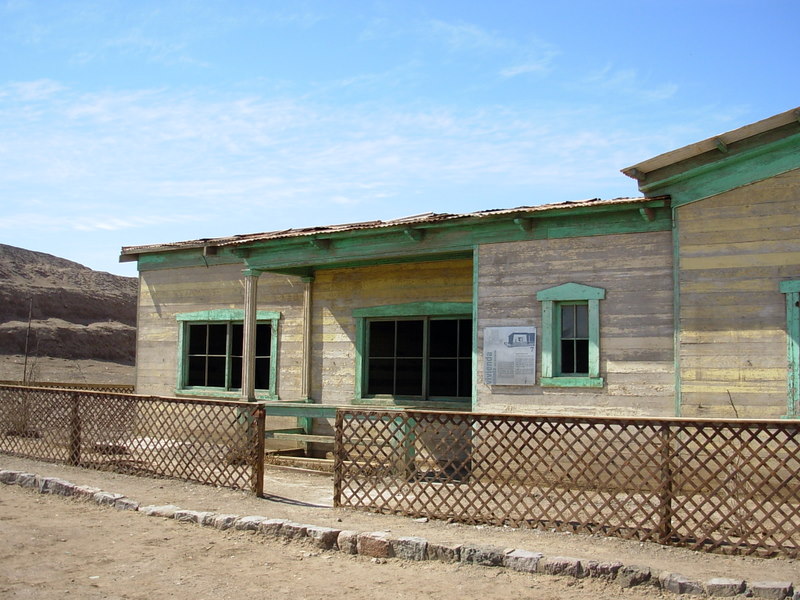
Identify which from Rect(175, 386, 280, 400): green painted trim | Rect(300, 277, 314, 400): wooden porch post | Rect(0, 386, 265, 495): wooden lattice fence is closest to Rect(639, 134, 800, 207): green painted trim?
Rect(0, 386, 265, 495): wooden lattice fence

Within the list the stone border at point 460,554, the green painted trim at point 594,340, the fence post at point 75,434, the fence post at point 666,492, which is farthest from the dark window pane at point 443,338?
the fence post at point 666,492

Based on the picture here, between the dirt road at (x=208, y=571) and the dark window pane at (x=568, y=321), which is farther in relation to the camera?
the dark window pane at (x=568, y=321)

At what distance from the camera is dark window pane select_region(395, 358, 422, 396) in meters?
12.5

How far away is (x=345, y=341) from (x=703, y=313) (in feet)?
19.4

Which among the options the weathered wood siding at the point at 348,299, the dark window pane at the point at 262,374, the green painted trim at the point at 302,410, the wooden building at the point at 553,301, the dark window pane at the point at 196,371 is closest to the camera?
the wooden building at the point at 553,301

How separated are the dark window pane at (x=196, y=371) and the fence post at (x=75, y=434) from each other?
13.7ft

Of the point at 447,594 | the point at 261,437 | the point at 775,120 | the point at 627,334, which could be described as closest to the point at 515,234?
the point at 627,334

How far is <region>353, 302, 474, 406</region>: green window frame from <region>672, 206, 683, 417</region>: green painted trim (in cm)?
332

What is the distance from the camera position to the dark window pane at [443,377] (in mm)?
12230

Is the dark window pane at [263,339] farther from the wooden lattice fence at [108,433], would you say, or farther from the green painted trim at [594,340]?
the green painted trim at [594,340]

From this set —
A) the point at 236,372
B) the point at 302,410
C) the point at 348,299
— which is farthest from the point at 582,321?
the point at 236,372

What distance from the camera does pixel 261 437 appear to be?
850cm

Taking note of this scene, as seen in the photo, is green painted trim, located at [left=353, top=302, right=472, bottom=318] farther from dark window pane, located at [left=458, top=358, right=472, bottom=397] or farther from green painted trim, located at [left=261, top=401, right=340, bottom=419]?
green painted trim, located at [left=261, top=401, right=340, bottom=419]

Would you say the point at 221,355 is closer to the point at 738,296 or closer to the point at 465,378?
the point at 465,378
